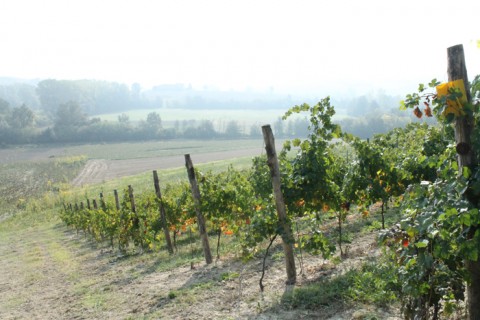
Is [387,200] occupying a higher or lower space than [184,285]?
higher

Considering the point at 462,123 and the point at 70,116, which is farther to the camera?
the point at 70,116

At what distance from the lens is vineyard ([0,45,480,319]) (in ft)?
11.6

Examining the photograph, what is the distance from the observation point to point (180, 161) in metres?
70.8

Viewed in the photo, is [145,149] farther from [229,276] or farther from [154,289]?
[229,276]

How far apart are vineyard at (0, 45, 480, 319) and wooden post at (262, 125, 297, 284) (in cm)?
2

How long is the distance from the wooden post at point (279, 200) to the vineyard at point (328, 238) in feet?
0.06

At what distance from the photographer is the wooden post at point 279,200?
7186 millimetres

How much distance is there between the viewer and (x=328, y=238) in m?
9.04

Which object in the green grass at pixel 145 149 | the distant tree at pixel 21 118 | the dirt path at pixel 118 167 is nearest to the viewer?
the dirt path at pixel 118 167

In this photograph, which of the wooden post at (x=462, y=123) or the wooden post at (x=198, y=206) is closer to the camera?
the wooden post at (x=462, y=123)

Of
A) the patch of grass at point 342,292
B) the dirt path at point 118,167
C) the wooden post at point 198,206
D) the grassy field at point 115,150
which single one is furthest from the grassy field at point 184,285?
the grassy field at point 115,150

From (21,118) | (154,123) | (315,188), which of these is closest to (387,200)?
(315,188)

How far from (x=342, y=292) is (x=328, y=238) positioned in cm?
282

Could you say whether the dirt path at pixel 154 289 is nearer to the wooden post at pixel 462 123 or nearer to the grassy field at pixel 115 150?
the wooden post at pixel 462 123
